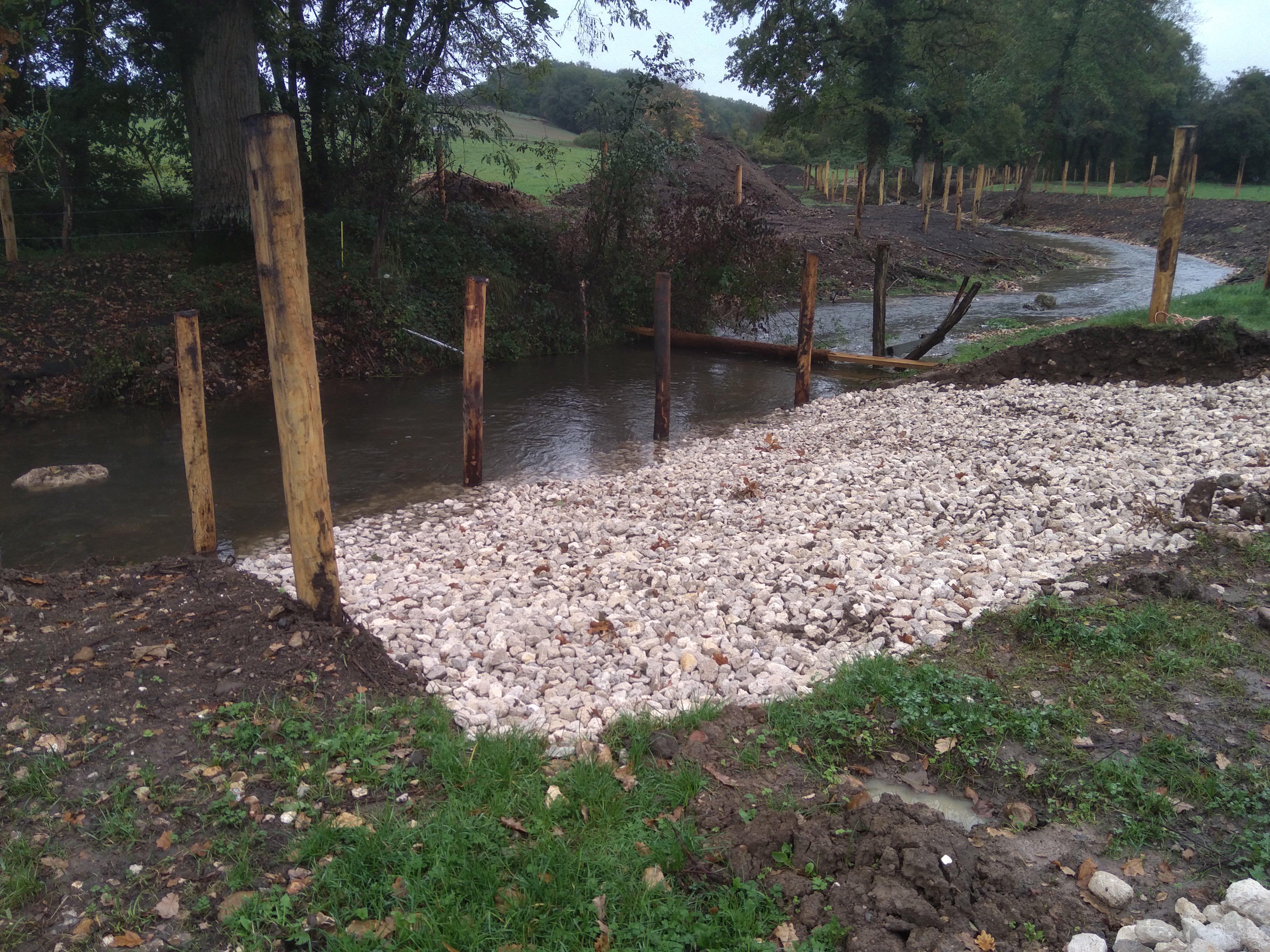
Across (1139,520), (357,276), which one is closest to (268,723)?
(1139,520)

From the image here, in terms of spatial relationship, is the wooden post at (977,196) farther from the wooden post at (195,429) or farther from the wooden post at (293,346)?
the wooden post at (293,346)

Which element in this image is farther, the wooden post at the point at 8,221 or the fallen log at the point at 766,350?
the fallen log at the point at 766,350

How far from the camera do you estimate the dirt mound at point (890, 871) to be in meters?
2.87

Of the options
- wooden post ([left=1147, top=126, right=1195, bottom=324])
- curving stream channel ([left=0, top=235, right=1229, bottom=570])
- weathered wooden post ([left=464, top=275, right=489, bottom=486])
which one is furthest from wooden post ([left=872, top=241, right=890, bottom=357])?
weathered wooden post ([left=464, top=275, right=489, bottom=486])

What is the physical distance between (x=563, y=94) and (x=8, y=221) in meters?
26.3

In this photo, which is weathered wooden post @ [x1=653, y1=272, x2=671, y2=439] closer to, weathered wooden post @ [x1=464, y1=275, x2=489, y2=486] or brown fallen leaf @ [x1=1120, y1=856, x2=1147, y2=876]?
weathered wooden post @ [x1=464, y1=275, x2=489, y2=486]

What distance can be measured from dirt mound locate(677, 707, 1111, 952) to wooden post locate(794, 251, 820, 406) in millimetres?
10084

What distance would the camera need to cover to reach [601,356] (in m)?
18.2

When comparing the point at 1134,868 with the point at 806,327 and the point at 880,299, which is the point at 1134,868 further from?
the point at 880,299

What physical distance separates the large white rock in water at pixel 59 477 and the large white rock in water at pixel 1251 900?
10741 millimetres

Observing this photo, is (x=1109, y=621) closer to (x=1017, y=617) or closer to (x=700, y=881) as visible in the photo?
(x=1017, y=617)

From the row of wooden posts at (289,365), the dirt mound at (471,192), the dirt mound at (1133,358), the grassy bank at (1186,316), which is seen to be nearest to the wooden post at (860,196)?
the dirt mound at (471,192)

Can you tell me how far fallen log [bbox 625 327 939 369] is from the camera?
15.0 metres

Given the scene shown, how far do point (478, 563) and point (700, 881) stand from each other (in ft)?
13.5
